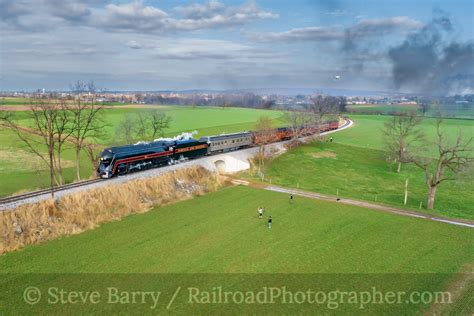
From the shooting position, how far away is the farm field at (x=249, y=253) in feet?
70.8

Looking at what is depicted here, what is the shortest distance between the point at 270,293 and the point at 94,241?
47.2 feet

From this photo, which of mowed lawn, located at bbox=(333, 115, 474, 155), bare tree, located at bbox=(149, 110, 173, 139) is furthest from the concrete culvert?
mowed lawn, located at bbox=(333, 115, 474, 155)

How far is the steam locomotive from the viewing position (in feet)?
122

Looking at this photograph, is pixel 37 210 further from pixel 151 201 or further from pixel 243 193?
pixel 243 193

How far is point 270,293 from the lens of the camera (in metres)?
20.5

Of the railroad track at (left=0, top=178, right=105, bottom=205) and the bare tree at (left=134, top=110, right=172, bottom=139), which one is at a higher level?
the bare tree at (left=134, top=110, right=172, bottom=139)

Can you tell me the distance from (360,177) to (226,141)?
21.3 metres

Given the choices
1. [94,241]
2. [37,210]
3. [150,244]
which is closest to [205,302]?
[150,244]

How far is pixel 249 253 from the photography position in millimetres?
25344

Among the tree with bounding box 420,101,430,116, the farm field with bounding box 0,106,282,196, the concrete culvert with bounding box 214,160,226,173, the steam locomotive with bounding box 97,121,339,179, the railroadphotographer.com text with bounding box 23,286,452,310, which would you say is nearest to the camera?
the railroadphotographer.com text with bounding box 23,286,452,310

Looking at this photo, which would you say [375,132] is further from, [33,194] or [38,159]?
[33,194]

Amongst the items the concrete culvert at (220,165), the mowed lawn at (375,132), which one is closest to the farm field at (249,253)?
the concrete culvert at (220,165)

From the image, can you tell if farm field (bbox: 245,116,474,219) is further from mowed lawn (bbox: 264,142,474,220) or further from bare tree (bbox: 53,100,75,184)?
bare tree (bbox: 53,100,75,184)

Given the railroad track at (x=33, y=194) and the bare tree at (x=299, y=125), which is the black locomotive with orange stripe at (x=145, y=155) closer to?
the railroad track at (x=33, y=194)
